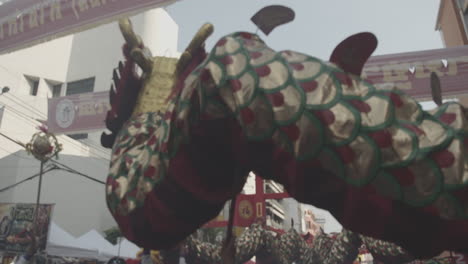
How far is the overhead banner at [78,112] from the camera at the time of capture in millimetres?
7527

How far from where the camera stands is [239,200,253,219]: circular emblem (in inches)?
291

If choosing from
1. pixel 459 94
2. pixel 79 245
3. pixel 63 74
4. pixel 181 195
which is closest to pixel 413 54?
pixel 459 94

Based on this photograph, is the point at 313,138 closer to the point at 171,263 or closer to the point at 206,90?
the point at 206,90

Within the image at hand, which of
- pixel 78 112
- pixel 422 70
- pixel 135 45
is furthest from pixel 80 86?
pixel 135 45

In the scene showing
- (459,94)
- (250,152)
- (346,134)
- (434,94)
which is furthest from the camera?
(459,94)

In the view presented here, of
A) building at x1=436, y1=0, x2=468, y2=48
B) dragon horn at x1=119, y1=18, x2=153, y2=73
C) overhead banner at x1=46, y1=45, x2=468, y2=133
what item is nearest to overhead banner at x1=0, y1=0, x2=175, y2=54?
dragon horn at x1=119, y1=18, x2=153, y2=73

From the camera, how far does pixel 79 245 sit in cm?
811

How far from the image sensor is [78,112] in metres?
7.72

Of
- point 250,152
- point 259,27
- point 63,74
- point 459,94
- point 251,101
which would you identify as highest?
point 63,74

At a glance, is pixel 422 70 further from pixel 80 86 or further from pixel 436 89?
pixel 80 86

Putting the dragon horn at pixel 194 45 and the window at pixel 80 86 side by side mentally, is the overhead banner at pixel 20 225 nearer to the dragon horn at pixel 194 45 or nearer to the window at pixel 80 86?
the dragon horn at pixel 194 45

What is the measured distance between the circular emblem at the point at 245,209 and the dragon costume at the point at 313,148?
6.17m

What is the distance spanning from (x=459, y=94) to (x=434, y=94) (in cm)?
533

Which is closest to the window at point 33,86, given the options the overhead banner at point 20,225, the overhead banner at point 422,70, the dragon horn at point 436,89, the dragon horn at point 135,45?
the overhead banner at point 20,225
